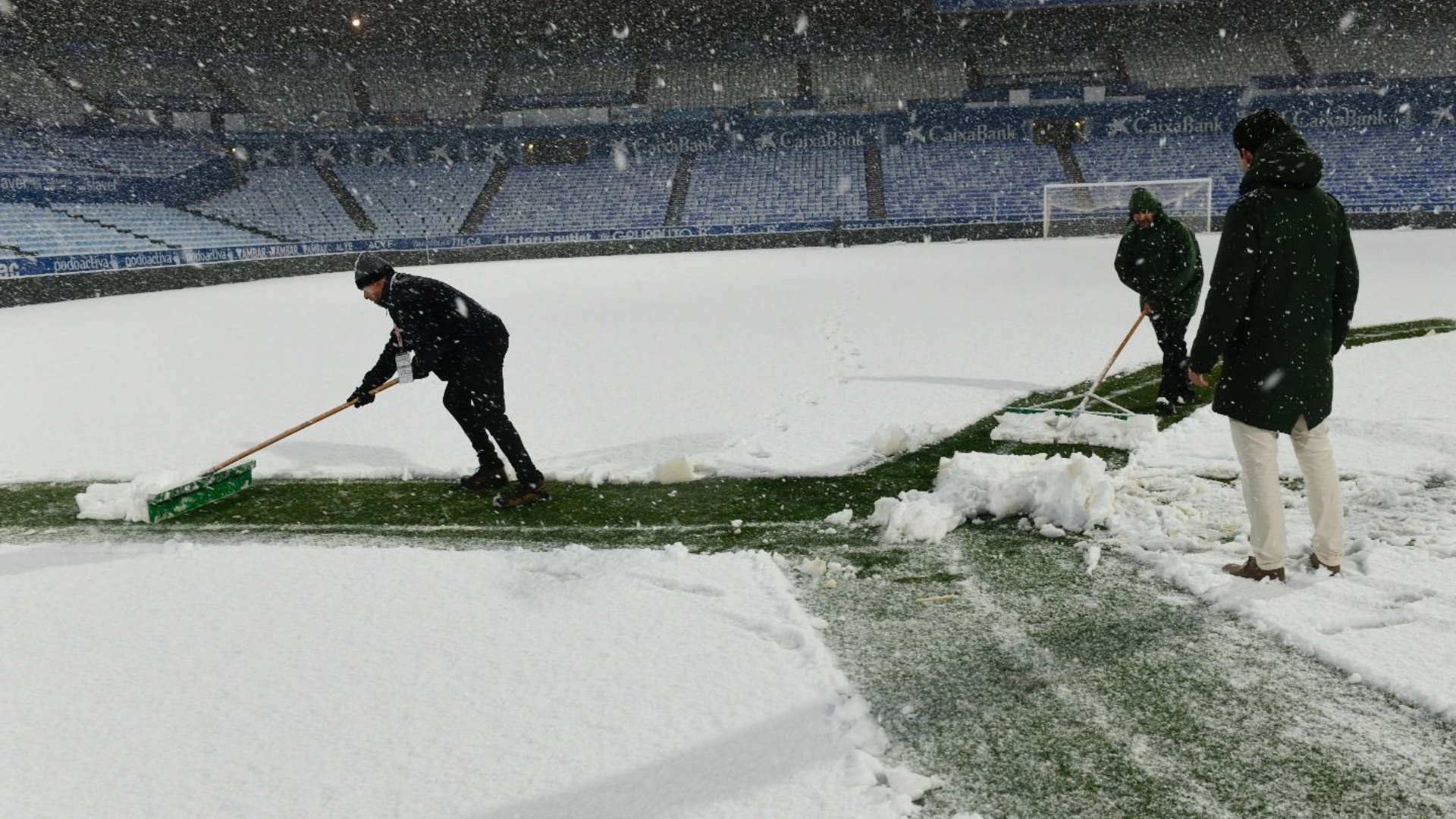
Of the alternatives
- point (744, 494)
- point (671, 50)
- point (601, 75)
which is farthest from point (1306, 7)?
point (744, 494)

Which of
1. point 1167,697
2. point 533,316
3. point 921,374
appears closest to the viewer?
point 1167,697

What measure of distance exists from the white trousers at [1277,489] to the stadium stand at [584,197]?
29.9 metres

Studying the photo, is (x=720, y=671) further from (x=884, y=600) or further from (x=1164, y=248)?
(x=1164, y=248)

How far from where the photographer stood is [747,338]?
11.6m

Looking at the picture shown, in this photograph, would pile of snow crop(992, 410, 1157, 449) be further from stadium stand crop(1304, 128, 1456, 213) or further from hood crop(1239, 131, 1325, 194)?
stadium stand crop(1304, 128, 1456, 213)

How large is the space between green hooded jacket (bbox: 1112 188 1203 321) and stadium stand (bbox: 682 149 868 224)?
2541 cm

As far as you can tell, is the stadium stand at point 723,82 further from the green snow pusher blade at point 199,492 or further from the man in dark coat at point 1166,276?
the green snow pusher blade at point 199,492

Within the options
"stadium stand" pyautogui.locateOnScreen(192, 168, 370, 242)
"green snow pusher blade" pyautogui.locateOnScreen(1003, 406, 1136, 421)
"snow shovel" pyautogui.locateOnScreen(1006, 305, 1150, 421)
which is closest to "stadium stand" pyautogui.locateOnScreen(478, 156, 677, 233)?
"stadium stand" pyautogui.locateOnScreen(192, 168, 370, 242)

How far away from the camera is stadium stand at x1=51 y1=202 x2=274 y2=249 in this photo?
26.1 m

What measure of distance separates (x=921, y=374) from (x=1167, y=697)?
5988 mm

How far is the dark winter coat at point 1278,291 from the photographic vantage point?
363 cm

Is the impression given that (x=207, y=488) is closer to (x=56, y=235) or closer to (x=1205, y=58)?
(x=56, y=235)

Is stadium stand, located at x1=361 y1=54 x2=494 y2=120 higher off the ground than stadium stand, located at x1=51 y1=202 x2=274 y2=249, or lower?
higher

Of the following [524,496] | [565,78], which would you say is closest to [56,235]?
[565,78]
